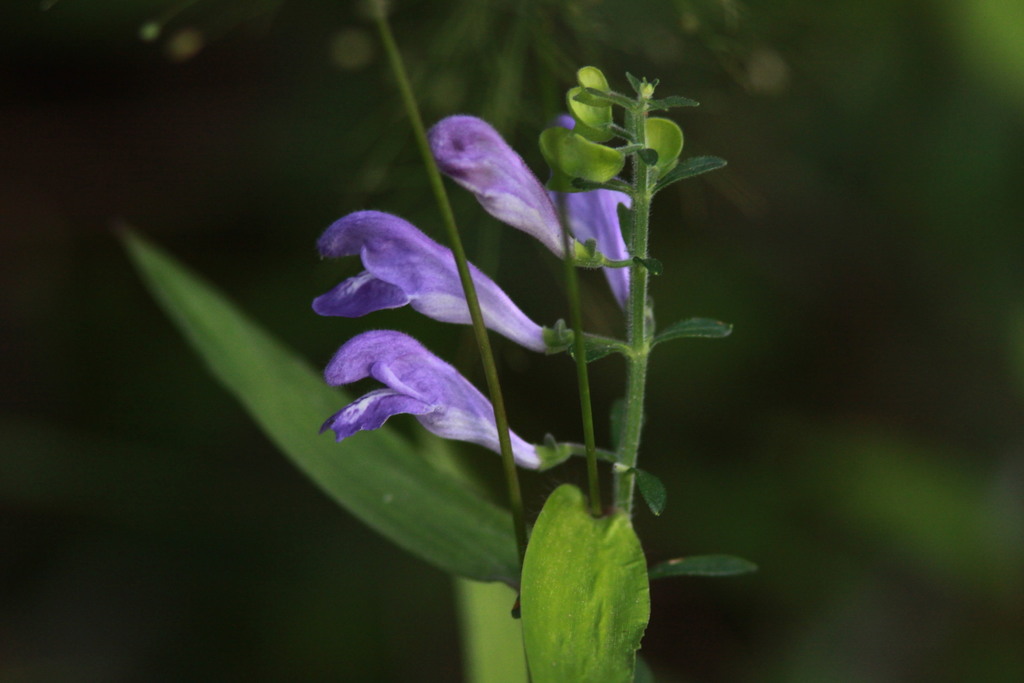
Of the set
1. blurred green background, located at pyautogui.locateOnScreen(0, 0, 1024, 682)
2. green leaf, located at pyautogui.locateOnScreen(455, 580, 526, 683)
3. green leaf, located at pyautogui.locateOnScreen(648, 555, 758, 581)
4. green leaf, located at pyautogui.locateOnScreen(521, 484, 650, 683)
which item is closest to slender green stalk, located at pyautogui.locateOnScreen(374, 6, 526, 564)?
green leaf, located at pyautogui.locateOnScreen(521, 484, 650, 683)

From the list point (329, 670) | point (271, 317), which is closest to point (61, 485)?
point (271, 317)

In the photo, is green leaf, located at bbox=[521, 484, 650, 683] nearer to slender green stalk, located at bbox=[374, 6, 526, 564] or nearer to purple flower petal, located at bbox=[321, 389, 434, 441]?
slender green stalk, located at bbox=[374, 6, 526, 564]

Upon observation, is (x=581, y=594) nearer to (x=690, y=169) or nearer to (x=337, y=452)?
(x=690, y=169)

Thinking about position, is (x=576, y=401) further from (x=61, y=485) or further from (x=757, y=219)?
(x=61, y=485)

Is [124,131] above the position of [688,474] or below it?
above

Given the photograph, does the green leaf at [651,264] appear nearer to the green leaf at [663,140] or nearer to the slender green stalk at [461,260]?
the green leaf at [663,140]

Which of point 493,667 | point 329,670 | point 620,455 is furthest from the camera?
point 329,670

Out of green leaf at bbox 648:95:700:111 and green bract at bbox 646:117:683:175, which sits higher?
green leaf at bbox 648:95:700:111

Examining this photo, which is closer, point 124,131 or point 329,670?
point 329,670
